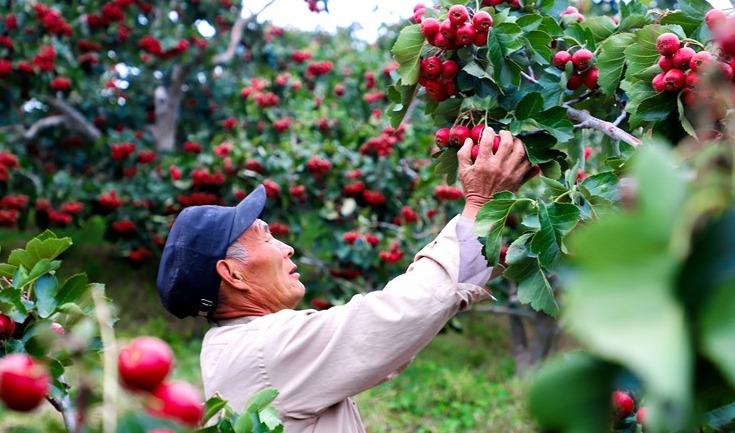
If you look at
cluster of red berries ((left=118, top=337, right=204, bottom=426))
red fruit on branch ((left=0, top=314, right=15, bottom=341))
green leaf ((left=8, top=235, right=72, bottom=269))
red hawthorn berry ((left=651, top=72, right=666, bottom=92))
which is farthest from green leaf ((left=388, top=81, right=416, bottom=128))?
cluster of red berries ((left=118, top=337, right=204, bottom=426))

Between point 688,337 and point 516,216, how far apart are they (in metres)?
5.16

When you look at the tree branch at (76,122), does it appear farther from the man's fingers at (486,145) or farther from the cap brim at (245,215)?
the man's fingers at (486,145)

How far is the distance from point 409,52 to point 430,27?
92 millimetres

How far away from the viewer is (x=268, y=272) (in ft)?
7.72

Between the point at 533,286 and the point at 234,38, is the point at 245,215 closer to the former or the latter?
the point at 533,286

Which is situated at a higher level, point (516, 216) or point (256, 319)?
point (256, 319)

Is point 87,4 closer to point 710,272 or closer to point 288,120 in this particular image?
point 288,120

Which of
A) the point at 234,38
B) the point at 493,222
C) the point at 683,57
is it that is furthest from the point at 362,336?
the point at 234,38

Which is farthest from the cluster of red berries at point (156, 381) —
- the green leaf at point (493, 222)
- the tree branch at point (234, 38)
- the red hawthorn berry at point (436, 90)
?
the tree branch at point (234, 38)

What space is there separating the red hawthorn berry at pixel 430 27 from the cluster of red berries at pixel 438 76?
0.07 metres

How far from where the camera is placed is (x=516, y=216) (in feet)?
19.0

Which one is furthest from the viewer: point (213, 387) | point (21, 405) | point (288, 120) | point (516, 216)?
point (288, 120)

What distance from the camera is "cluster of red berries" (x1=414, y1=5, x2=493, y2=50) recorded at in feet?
7.28

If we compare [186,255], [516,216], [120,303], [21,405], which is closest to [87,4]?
[120,303]
